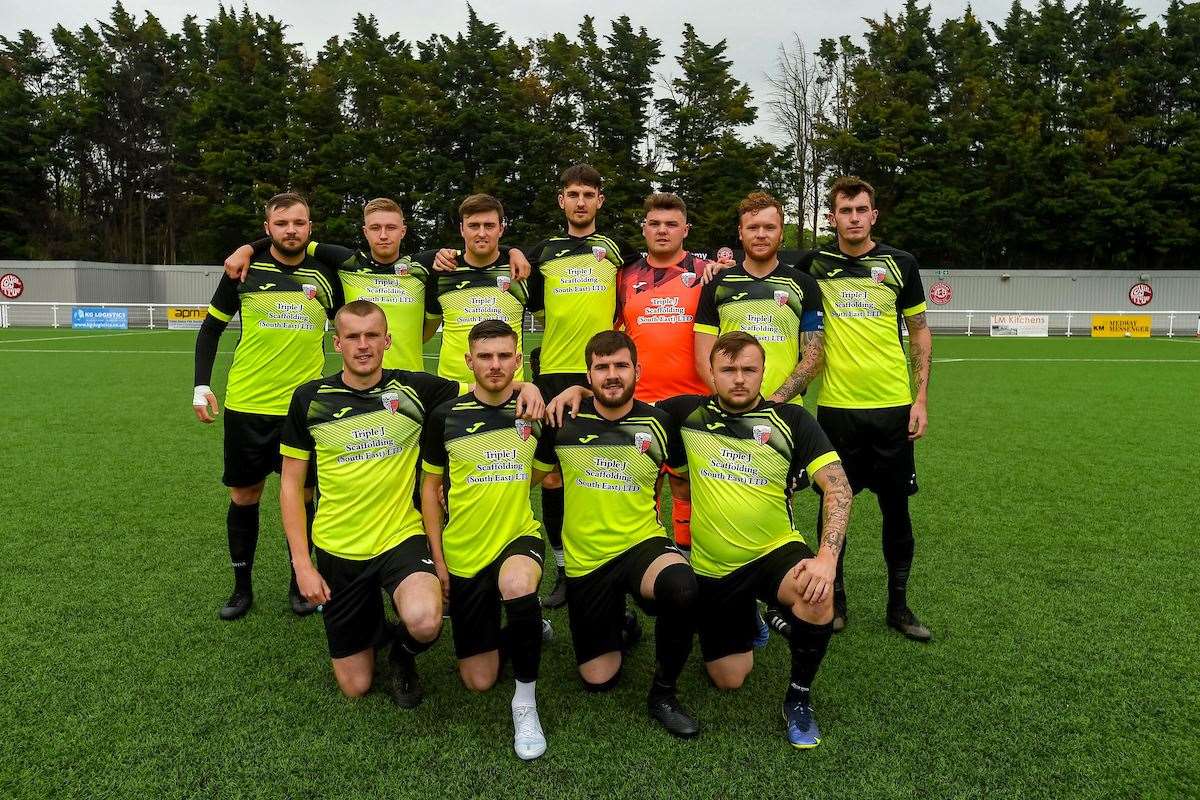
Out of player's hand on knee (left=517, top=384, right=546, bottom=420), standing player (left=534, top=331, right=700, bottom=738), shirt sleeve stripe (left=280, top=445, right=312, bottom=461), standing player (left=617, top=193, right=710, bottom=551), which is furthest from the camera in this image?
standing player (left=617, top=193, right=710, bottom=551)

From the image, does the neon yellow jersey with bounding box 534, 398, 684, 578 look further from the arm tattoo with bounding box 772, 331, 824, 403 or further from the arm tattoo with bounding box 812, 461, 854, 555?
the arm tattoo with bounding box 772, 331, 824, 403

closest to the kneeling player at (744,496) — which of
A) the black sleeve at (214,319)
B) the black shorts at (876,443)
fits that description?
the black shorts at (876,443)

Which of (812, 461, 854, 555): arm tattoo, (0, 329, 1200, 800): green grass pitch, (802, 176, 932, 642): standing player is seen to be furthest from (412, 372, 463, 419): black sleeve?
(802, 176, 932, 642): standing player

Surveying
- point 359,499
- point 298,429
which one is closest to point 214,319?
point 298,429

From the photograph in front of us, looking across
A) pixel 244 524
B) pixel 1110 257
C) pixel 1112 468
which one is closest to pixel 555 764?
pixel 244 524

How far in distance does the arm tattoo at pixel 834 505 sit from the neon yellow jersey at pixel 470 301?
1949 millimetres

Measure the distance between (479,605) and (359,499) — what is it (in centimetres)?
71

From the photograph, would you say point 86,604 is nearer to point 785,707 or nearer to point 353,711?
point 353,711

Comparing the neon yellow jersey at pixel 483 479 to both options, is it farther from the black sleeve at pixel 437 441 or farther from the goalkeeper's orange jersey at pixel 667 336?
the goalkeeper's orange jersey at pixel 667 336

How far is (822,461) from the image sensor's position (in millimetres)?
3195

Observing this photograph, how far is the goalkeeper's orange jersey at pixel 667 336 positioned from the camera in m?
4.18

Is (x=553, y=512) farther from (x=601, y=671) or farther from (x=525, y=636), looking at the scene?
(x=525, y=636)

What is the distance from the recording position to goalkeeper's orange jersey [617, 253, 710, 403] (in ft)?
13.7

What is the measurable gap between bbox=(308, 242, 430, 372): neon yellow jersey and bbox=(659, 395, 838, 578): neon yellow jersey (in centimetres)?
193
